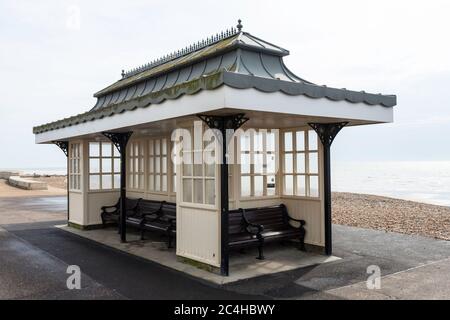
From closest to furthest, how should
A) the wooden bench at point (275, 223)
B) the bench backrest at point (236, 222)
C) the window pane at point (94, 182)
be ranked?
the bench backrest at point (236, 222) → the wooden bench at point (275, 223) → the window pane at point (94, 182)

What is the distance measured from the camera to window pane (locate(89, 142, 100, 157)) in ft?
35.0

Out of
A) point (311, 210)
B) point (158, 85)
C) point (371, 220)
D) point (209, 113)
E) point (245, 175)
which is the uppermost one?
point (158, 85)

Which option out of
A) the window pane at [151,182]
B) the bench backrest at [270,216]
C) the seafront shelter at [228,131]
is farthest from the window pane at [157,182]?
the bench backrest at [270,216]

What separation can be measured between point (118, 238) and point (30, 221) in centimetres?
483

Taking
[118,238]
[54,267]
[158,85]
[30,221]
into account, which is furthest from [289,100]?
[30,221]

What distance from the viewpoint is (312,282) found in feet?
18.9

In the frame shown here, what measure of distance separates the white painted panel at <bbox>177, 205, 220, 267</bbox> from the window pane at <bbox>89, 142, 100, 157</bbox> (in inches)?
181

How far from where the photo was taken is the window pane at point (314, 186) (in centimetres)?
773

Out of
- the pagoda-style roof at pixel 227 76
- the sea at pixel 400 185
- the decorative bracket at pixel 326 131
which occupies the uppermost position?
the pagoda-style roof at pixel 227 76

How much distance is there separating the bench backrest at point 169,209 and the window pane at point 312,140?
120 inches

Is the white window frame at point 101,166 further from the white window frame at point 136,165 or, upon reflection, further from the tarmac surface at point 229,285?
the tarmac surface at point 229,285

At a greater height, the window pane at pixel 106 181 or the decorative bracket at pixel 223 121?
the decorative bracket at pixel 223 121

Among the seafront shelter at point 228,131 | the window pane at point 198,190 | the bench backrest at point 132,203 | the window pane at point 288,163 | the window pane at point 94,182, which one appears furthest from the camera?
the window pane at point 94,182
